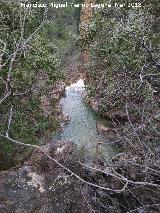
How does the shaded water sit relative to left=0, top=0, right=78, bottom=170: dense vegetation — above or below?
below

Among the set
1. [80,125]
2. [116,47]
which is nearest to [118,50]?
[116,47]

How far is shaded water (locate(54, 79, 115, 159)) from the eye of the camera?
41.3ft

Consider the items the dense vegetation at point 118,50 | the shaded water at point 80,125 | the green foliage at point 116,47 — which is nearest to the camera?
the dense vegetation at point 118,50

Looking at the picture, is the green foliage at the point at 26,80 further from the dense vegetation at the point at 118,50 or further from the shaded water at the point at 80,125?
the dense vegetation at the point at 118,50

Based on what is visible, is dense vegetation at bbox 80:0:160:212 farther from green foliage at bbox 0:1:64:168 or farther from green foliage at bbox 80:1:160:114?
green foliage at bbox 0:1:64:168


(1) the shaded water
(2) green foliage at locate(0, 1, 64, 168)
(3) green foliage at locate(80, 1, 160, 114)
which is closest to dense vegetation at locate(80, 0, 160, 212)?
(3) green foliage at locate(80, 1, 160, 114)

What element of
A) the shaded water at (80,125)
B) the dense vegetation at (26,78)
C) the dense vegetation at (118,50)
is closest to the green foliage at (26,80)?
the dense vegetation at (26,78)

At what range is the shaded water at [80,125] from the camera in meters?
12.6

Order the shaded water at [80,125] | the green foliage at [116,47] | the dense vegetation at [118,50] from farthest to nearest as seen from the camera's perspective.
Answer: the shaded water at [80,125]
the green foliage at [116,47]
the dense vegetation at [118,50]

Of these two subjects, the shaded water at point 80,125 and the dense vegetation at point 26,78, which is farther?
the shaded water at point 80,125

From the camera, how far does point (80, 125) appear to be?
15.0 meters

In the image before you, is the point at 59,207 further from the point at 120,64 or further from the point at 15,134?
the point at 120,64

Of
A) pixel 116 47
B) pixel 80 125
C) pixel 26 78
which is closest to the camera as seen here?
pixel 26 78

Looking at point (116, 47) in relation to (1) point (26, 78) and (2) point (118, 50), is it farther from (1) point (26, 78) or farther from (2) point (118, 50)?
(1) point (26, 78)
